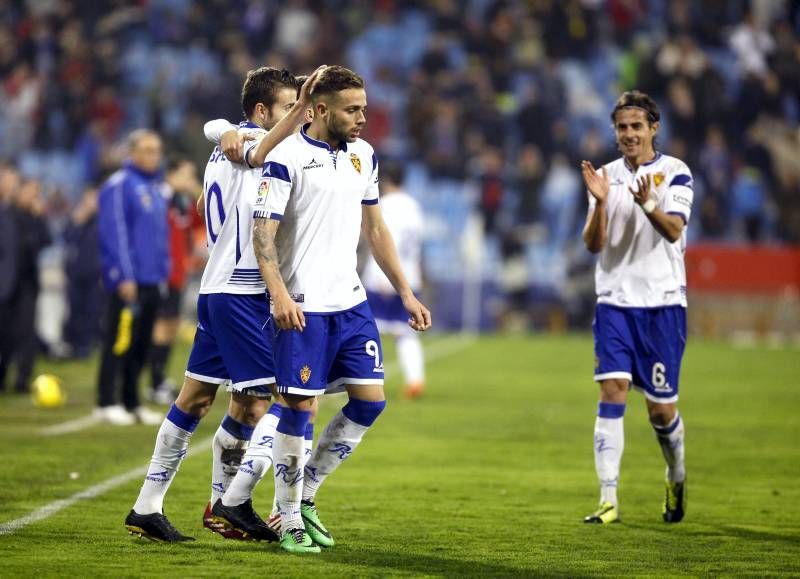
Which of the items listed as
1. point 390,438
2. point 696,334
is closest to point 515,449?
point 390,438

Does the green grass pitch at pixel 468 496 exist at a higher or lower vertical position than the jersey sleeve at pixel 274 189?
lower

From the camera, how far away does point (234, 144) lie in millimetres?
7059

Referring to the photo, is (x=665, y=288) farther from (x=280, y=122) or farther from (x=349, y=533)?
(x=280, y=122)

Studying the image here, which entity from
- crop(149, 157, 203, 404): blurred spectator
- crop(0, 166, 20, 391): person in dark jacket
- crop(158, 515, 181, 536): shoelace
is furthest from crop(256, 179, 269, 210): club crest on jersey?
crop(0, 166, 20, 391): person in dark jacket

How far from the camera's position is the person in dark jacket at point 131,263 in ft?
41.9

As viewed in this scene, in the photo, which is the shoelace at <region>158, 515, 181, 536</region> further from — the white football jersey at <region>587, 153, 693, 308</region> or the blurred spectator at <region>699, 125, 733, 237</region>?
the blurred spectator at <region>699, 125, 733, 237</region>

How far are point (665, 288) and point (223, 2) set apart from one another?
80.5 feet

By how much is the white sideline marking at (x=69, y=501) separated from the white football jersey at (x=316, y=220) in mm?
2084

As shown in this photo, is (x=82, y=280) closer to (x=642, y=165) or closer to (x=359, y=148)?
(x=642, y=165)

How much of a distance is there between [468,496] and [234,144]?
10.7 ft

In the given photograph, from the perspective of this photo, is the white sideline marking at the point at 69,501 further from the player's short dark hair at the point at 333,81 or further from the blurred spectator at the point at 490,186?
the blurred spectator at the point at 490,186

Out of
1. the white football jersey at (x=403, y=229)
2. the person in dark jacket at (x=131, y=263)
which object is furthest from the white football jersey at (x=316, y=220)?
the white football jersey at (x=403, y=229)

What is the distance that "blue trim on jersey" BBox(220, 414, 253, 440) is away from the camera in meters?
7.38

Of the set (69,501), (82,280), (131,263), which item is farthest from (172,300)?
(69,501)
